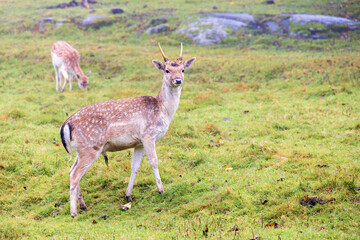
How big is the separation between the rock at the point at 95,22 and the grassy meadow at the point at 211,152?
737 cm

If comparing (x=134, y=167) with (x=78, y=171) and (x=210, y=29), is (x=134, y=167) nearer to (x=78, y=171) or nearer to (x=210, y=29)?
(x=78, y=171)

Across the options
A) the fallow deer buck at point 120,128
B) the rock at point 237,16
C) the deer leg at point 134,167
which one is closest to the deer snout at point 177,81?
the fallow deer buck at point 120,128

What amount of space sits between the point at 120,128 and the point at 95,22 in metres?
22.8

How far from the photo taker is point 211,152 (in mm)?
8992

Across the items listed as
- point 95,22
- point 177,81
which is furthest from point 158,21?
point 177,81

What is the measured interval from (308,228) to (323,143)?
13.6 ft

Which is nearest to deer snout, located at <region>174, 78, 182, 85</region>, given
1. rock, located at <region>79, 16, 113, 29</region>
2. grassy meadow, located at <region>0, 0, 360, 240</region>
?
grassy meadow, located at <region>0, 0, 360, 240</region>

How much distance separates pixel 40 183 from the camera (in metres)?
7.92

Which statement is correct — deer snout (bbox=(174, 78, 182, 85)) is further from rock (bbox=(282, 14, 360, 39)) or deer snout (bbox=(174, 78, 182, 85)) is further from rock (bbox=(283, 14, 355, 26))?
rock (bbox=(283, 14, 355, 26))

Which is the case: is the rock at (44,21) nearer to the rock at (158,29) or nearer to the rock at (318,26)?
the rock at (158,29)

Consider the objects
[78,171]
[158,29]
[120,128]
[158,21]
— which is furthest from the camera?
[158,21]

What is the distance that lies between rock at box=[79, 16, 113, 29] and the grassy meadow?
24.2 feet

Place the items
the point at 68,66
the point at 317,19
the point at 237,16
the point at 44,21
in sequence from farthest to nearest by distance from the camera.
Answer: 1. the point at 44,21
2. the point at 237,16
3. the point at 317,19
4. the point at 68,66

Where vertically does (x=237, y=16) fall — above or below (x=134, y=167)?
above
